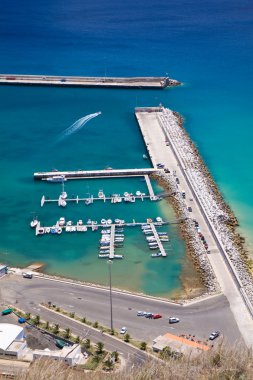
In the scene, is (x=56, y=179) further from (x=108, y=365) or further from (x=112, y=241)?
(x=108, y=365)

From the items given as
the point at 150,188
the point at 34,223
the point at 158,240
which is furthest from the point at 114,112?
the point at 158,240

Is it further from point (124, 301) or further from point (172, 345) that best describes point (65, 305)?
point (172, 345)

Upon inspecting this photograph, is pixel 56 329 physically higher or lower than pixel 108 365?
higher

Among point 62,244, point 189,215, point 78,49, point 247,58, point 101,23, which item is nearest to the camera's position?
point 62,244

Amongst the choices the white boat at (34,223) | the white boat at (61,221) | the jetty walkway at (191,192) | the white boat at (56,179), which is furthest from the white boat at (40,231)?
the jetty walkway at (191,192)

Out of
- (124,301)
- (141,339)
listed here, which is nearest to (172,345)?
(141,339)

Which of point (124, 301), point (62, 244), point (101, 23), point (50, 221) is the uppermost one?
point (101, 23)

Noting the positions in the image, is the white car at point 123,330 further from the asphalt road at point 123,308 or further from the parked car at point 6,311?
the parked car at point 6,311
